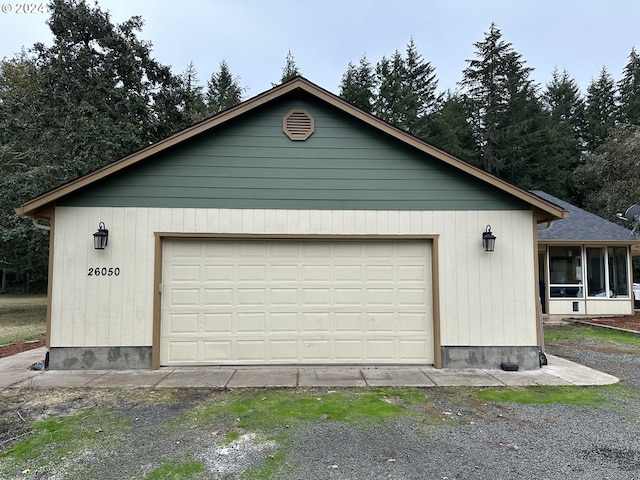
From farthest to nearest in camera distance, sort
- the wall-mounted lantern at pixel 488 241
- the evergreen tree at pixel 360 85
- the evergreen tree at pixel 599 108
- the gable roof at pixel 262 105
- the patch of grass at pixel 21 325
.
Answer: the evergreen tree at pixel 599 108 → the evergreen tree at pixel 360 85 → the patch of grass at pixel 21 325 → the wall-mounted lantern at pixel 488 241 → the gable roof at pixel 262 105

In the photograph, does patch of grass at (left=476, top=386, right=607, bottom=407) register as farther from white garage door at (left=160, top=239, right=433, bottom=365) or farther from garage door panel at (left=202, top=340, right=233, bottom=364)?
garage door panel at (left=202, top=340, right=233, bottom=364)

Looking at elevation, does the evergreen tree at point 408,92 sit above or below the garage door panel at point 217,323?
above

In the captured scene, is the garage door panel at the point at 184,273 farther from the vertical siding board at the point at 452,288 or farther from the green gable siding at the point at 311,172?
the vertical siding board at the point at 452,288

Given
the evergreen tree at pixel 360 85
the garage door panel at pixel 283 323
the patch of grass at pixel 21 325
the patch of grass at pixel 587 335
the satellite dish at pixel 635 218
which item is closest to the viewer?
the garage door panel at pixel 283 323

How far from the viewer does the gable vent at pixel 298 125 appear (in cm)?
687

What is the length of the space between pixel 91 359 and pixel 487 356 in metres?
6.21

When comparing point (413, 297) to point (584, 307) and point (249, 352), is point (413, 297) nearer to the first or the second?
point (249, 352)

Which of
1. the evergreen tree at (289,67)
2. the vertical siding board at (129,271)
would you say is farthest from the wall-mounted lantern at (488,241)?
the evergreen tree at (289,67)

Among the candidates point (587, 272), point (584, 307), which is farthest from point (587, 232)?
point (584, 307)

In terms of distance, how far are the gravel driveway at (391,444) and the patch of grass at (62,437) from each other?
0.12 meters

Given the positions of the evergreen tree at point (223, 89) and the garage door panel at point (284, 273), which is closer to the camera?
the garage door panel at point (284, 273)

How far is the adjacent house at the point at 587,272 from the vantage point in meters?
13.2

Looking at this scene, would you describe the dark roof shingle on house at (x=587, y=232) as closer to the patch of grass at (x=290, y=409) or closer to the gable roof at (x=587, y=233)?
the gable roof at (x=587, y=233)

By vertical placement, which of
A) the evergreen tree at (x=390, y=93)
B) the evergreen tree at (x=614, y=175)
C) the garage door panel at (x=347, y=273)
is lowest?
the garage door panel at (x=347, y=273)
